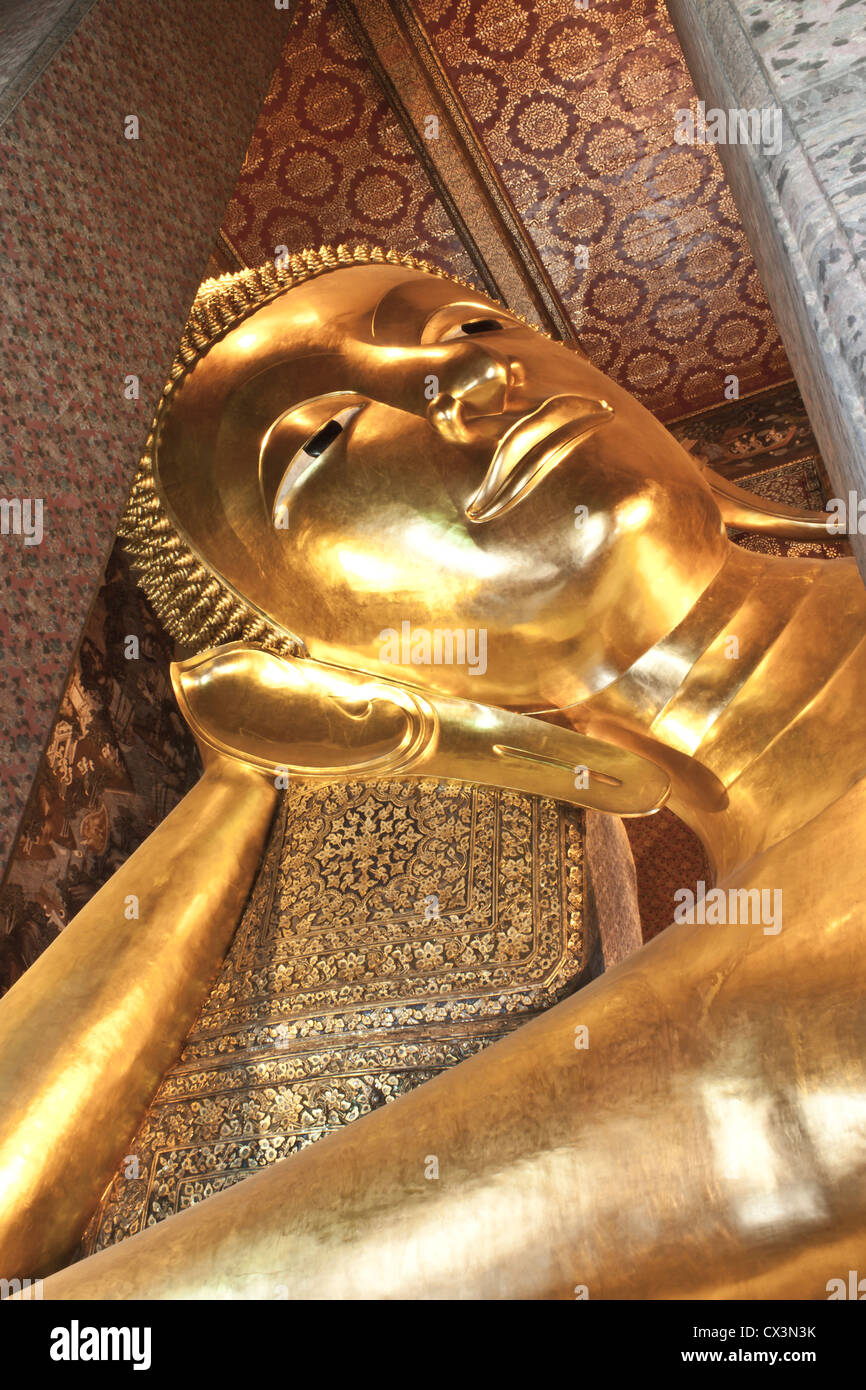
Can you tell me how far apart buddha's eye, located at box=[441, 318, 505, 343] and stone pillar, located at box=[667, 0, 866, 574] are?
0.92 metres

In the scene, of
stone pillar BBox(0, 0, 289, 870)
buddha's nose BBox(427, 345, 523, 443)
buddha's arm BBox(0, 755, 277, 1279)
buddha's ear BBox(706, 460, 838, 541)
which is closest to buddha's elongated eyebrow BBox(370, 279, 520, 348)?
buddha's nose BBox(427, 345, 523, 443)

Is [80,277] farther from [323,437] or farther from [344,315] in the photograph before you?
[344,315]

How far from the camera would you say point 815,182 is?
78cm

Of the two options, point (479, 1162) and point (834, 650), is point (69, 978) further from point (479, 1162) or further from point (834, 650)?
point (834, 650)

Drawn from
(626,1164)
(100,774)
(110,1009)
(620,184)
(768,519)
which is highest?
(620,184)

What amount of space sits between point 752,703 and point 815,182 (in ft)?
3.33

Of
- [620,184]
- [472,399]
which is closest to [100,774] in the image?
[472,399]

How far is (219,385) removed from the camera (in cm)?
192

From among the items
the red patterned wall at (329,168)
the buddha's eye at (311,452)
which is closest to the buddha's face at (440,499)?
the buddha's eye at (311,452)

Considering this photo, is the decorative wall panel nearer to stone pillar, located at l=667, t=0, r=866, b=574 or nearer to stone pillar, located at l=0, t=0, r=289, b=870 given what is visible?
stone pillar, located at l=0, t=0, r=289, b=870

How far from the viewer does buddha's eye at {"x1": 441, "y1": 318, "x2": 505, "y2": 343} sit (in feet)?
6.12
